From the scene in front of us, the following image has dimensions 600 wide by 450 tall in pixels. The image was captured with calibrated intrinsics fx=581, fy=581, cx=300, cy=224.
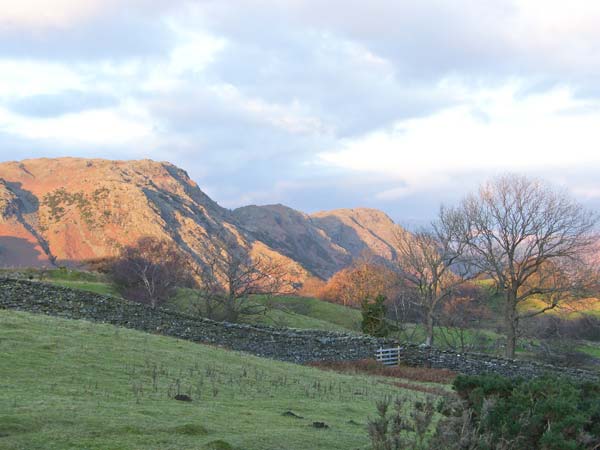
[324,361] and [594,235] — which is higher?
[594,235]

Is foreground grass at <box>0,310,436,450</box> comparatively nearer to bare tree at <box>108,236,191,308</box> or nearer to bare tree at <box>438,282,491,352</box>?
bare tree at <box>108,236,191,308</box>

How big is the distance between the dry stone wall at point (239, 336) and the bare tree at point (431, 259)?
11671 millimetres

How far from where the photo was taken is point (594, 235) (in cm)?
3659

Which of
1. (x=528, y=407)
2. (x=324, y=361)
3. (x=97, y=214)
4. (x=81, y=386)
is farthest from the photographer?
(x=97, y=214)

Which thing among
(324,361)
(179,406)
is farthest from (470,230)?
(179,406)

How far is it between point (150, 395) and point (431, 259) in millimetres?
35797

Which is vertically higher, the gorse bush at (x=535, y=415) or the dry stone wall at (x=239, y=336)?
the gorse bush at (x=535, y=415)

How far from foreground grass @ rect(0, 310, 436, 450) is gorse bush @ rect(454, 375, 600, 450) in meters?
1.86

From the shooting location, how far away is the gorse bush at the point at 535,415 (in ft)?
24.6

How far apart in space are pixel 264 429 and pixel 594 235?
107 ft

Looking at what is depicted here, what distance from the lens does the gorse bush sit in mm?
7500

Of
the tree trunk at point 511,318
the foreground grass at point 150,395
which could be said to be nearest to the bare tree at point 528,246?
the tree trunk at point 511,318

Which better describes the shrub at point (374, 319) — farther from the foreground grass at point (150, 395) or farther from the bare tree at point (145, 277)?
the foreground grass at point (150, 395)

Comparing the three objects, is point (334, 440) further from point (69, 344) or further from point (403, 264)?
point (403, 264)
